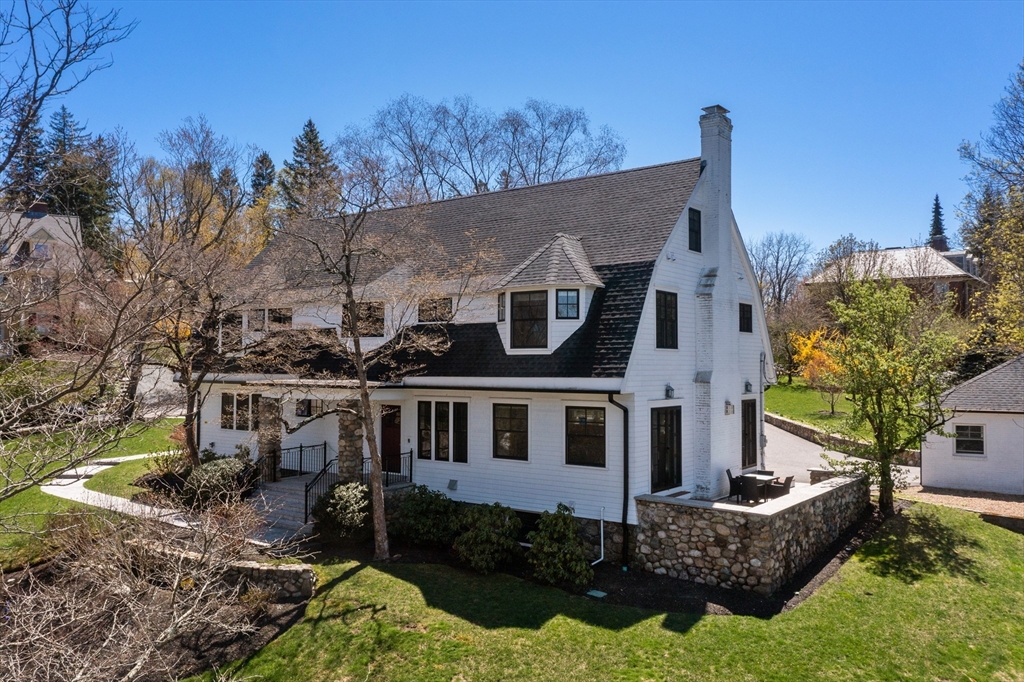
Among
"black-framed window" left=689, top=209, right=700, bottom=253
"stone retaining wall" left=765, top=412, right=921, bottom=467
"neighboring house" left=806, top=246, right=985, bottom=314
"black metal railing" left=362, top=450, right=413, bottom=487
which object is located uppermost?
"neighboring house" left=806, top=246, right=985, bottom=314

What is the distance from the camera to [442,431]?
1616cm

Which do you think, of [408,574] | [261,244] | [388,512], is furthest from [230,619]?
[261,244]

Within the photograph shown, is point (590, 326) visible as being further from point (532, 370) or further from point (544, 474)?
point (544, 474)

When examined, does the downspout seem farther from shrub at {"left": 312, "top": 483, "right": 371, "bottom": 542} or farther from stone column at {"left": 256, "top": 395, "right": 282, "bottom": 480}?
stone column at {"left": 256, "top": 395, "right": 282, "bottom": 480}

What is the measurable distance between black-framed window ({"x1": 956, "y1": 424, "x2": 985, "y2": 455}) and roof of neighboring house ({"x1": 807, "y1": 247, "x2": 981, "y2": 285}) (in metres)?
24.4

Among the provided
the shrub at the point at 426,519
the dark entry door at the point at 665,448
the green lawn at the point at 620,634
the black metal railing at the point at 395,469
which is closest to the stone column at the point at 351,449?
the black metal railing at the point at 395,469

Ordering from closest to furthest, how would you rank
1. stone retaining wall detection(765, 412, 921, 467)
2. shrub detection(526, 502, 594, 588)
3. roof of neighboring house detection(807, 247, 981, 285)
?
shrub detection(526, 502, 594, 588) < stone retaining wall detection(765, 412, 921, 467) < roof of neighboring house detection(807, 247, 981, 285)

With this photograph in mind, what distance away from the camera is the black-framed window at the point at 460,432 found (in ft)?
51.6

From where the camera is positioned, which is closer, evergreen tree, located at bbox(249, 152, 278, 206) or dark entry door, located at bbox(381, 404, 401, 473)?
dark entry door, located at bbox(381, 404, 401, 473)

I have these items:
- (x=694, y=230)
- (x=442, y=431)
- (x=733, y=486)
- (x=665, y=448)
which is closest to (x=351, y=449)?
(x=442, y=431)

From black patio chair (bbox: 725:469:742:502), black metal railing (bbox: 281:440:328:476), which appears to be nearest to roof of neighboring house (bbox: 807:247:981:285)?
black patio chair (bbox: 725:469:742:502)

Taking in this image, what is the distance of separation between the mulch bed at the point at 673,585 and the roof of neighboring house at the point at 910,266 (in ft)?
115

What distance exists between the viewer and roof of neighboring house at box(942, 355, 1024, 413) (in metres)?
20.4

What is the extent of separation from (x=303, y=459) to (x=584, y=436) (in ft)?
30.4
